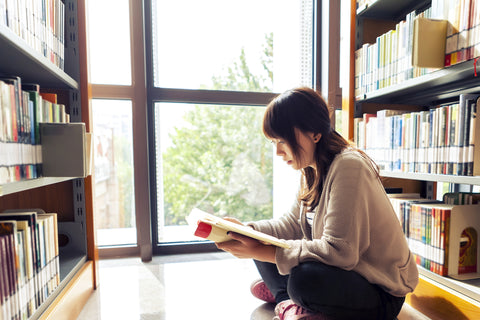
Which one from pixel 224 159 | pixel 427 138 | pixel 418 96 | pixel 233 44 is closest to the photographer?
pixel 427 138

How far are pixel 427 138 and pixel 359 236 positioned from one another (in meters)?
0.59

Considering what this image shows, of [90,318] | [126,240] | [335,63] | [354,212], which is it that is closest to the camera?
[354,212]

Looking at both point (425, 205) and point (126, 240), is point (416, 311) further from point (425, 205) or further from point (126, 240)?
point (126, 240)

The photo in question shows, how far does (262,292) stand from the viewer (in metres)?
A: 1.17

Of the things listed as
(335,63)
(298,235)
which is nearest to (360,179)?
(298,235)

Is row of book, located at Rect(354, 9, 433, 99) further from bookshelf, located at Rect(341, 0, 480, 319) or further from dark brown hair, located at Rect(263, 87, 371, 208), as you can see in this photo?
dark brown hair, located at Rect(263, 87, 371, 208)

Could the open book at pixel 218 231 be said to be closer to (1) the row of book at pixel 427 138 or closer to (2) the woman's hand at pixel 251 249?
(2) the woman's hand at pixel 251 249

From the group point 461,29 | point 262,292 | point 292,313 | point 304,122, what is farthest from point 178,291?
point 461,29

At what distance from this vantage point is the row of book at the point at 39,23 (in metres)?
0.79

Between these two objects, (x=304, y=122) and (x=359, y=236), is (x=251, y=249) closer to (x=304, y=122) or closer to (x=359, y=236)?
(x=359, y=236)

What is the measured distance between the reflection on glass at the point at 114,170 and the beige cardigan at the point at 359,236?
1.23 m

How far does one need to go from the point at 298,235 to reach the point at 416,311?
541 mm

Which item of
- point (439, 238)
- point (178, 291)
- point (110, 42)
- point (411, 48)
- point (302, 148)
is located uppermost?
point (110, 42)

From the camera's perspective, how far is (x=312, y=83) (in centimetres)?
207
